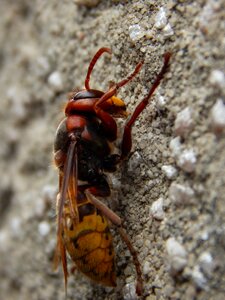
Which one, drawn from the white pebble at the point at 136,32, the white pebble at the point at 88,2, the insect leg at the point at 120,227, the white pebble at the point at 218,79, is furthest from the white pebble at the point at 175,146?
the white pebble at the point at 88,2

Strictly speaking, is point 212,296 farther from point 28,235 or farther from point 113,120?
point 28,235

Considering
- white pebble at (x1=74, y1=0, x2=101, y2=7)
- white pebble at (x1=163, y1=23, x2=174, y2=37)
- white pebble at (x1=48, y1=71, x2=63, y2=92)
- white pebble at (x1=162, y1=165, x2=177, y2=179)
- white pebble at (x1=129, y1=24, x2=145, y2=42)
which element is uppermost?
white pebble at (x1=74, y1=0, x2=101, y2=7)

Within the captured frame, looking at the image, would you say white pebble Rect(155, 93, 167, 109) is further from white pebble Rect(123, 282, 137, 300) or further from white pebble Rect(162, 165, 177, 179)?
white pebble Rect(123, 282, 137, 300)

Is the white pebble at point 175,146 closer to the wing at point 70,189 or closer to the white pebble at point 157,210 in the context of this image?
the white pebble at point 157,210

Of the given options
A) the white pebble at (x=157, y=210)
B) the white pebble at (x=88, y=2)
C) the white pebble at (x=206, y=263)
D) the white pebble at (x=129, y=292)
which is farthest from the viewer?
the white pebble at (x=88, y=2)

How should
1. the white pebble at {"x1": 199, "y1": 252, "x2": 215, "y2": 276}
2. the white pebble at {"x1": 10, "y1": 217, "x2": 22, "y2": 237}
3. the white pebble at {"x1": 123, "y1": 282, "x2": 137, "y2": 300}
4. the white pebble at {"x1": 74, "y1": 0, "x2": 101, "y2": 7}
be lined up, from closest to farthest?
the white pebble at {"x1": 199, "y1": 252, "x2": 215, "y2": 276}, the white pebble at {"x1": 123, "y1": 282, "x2": 137, "y2": 300}, the white pebble at {"x1": 74, "y1": 0, "x2": 101, "y2": 7}, the white pebble at {"x1": 10, "y1": 217, "x2": 22, "y2": 237}

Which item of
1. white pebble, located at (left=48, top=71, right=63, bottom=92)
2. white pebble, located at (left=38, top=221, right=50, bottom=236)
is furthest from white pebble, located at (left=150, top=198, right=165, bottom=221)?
white pebble, located at (left=48, top=71, right=63, bottom=92)

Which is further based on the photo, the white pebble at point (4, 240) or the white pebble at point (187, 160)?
the white pebble at point (4, 240)
